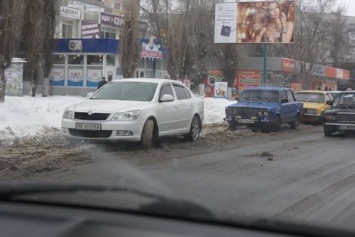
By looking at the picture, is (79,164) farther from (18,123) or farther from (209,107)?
(209,107)

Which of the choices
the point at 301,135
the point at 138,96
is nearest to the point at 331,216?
the point at 138,96

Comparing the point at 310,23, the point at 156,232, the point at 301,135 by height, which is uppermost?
the point at 310,23

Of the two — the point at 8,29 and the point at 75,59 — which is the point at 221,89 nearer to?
the point at 75,59

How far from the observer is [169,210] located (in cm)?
242

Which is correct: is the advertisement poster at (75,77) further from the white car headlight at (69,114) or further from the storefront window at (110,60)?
the white car headlight at (69,114)

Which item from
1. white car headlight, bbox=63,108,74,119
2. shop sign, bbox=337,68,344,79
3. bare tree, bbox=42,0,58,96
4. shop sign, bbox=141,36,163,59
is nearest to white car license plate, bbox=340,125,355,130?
white car headlight, bbox=63,108,74,119

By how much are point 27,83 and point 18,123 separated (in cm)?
1483

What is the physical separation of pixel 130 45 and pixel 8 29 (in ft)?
36.1

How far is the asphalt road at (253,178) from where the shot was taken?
6406 millimetres

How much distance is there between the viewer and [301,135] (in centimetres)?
1706

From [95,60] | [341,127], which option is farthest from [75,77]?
[341,127]

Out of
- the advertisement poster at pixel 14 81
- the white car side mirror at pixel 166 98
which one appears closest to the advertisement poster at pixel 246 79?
the advertisement poster at pixel 14 81

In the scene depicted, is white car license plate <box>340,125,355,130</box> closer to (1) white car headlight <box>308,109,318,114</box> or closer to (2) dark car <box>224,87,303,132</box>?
(2) dark car <box>224,87,303,132</box>

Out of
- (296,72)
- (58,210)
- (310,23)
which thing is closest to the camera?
(58,210)
